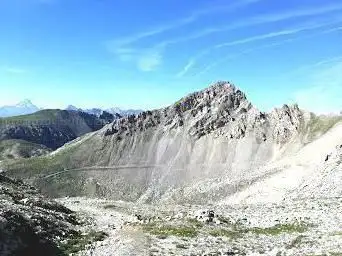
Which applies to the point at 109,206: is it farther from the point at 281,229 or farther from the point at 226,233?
the point at 281,229

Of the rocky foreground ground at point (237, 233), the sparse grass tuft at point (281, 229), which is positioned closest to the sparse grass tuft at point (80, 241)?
the rocky foreground ground at point (237, 233)

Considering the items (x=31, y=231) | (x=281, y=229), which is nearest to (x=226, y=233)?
(x=281, y=229)

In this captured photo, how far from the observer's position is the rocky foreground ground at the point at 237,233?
2219 inches

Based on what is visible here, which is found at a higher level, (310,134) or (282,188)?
(310,134)

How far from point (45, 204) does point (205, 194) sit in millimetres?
87265

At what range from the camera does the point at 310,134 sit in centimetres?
19025

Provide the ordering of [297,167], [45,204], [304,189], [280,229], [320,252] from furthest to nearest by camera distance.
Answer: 1. [297,167]
2. [304,189]
3. [45,204]
4. [280,229]
5. [320,252]

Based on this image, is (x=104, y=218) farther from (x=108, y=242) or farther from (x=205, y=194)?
(x=205, y=194)

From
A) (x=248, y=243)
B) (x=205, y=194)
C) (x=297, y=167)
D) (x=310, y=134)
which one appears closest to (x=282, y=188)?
(x=297, y=167)

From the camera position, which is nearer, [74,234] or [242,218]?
[74,234]

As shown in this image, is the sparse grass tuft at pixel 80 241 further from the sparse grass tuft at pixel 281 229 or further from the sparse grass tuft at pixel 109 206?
the sparse grass tuft at pixel 109 206

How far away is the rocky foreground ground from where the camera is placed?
A: 56.4m

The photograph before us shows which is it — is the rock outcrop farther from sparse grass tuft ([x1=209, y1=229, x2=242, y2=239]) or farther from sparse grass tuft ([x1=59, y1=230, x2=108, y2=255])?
sparse grass tuft ([x1=209, y1=229, x2=242, y2=239])

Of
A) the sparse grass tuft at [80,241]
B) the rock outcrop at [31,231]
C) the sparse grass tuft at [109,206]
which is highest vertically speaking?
the rock outcrop at [31,231]
